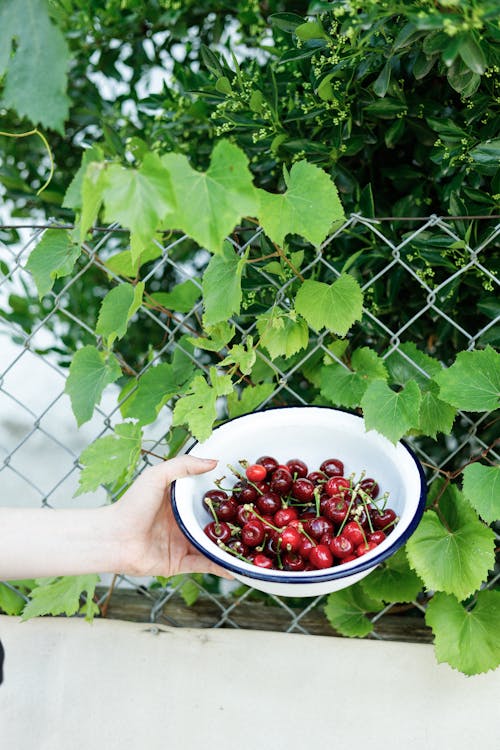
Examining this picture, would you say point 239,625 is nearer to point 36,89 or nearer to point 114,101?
point 36,89

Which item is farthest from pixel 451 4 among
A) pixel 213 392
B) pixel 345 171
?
pixel 213 392

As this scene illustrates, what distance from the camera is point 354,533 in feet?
3.62

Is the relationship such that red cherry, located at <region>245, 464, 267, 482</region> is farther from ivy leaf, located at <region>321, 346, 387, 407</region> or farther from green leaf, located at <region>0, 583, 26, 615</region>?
green leaf, located at <region>0, 583, 26, 615</region>

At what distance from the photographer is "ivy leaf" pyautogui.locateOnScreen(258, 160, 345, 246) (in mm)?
1025

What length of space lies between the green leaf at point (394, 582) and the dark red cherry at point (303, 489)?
0.27m

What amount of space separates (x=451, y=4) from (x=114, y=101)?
4.00 ft

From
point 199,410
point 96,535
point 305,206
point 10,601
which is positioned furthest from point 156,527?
point 305,206

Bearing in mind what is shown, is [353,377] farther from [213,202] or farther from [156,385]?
[213,202]

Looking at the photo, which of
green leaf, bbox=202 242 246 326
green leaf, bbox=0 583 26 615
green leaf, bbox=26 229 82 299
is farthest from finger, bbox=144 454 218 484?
green leaf, bbox=0 583 26 615

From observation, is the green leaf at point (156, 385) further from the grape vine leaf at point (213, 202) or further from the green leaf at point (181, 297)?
the grape vine leaf at point (213, 202)

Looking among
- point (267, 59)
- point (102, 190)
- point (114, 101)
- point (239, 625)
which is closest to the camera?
point (102, 190)

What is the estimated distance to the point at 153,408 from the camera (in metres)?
1.31

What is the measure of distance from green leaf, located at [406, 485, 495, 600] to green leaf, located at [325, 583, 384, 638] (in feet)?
0.79

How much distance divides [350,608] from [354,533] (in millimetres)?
375
